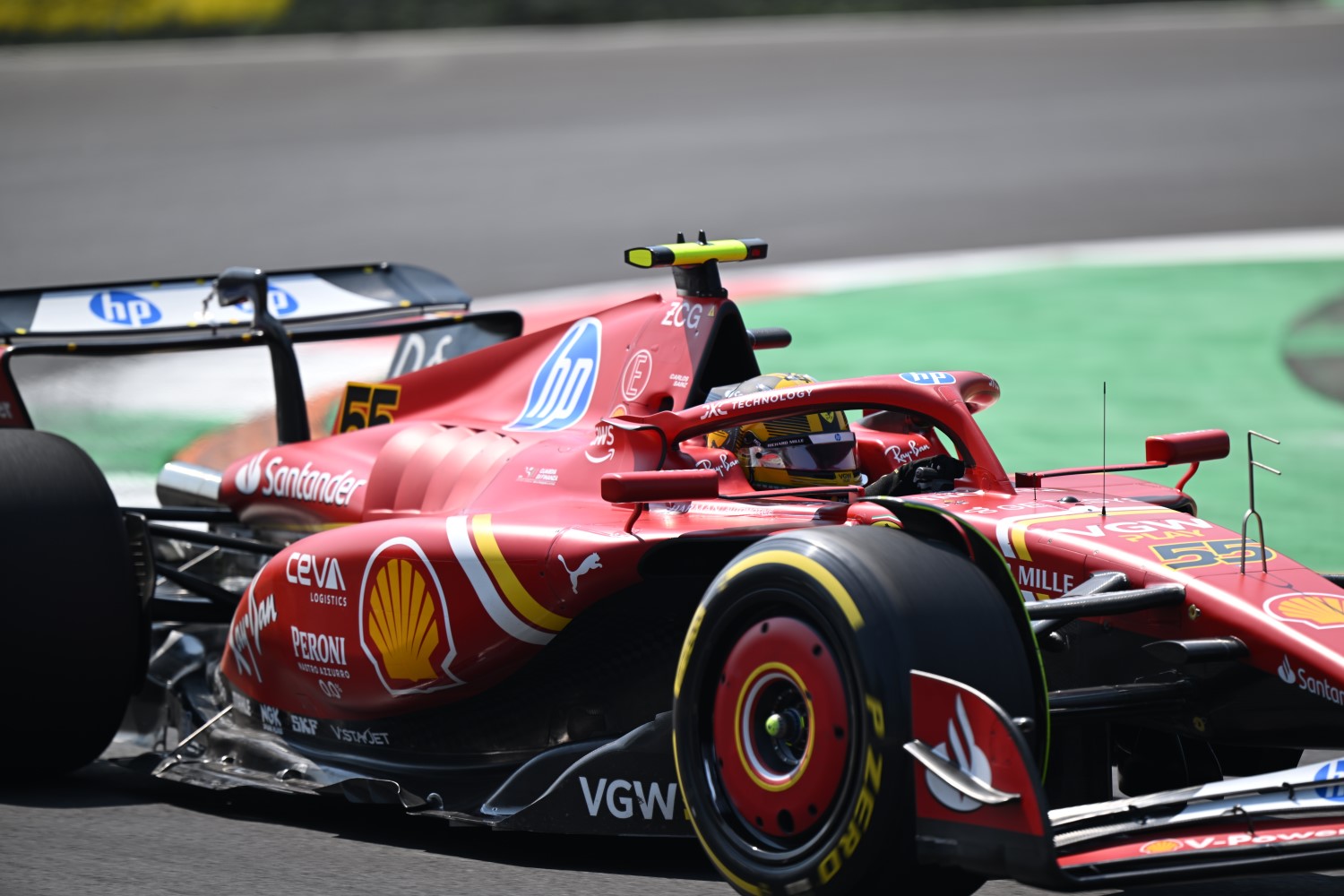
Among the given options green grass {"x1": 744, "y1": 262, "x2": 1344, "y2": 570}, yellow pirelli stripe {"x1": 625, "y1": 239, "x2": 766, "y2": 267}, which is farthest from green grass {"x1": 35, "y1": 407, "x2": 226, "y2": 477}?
yellow pirelli stripe {"x1": 625, "y1": 239, "x2": 766, "y2": 267}

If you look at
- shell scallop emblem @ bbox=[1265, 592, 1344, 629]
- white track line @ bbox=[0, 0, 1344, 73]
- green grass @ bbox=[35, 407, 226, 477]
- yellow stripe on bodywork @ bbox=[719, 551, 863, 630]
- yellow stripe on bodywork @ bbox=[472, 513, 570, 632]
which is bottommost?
green grass @ bbox=[35, 407, 226, 477]

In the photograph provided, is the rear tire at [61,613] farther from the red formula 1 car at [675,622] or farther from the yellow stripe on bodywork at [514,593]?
the yellow stripe on bodywork at [514,593]

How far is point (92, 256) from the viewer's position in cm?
1543

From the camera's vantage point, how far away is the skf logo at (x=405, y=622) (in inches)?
212

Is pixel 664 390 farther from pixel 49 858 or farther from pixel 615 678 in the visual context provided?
pixel 49 858

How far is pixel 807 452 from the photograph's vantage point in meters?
5.56

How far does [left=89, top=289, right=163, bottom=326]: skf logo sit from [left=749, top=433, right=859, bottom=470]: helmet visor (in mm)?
3309

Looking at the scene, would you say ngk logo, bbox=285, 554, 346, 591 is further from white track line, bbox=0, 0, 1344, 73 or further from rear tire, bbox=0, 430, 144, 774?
white track line, bbox=0, 0, 1344, 73

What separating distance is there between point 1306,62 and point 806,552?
20969mm

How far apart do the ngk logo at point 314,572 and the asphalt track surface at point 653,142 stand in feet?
28.1

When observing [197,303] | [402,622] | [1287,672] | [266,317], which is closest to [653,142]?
[197,303]

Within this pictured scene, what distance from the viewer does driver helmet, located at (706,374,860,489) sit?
5.53 m

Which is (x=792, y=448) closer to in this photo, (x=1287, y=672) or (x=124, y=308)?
(x=1287, y=672)

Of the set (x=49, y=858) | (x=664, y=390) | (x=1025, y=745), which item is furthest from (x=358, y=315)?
(x=1025, y=745)
